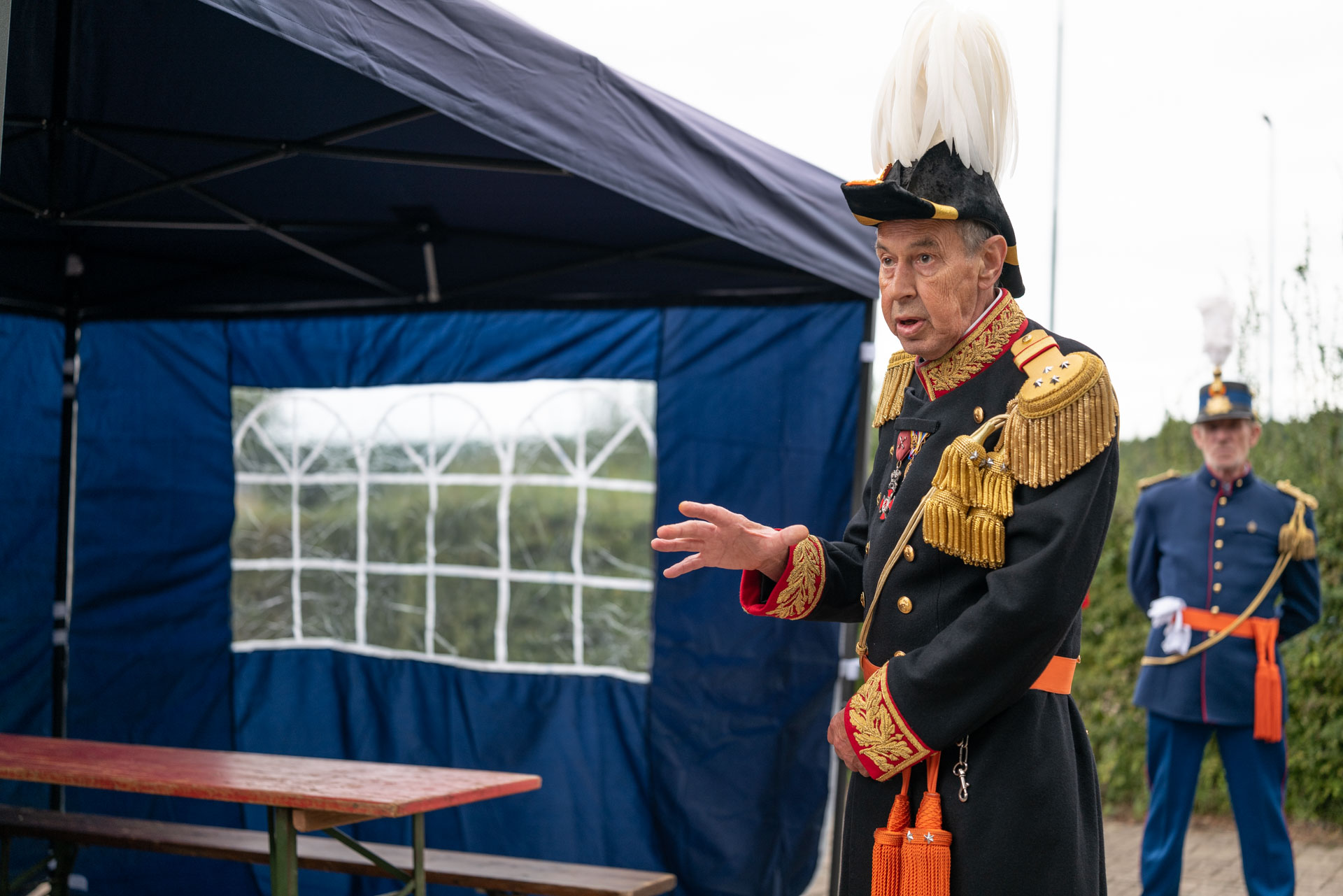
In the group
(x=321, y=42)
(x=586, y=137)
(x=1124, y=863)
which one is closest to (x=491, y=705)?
(x=586, y=137)

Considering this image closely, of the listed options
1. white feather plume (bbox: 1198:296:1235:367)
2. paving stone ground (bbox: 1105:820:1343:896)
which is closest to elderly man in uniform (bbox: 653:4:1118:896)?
white feather plume (bbox: 1198:296:1235:367)

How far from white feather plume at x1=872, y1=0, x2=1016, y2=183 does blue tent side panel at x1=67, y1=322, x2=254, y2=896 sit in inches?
143

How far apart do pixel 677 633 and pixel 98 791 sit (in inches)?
97.0

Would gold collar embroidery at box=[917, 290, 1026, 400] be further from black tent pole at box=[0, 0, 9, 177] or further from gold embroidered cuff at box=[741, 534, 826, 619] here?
black tent pole at box=[0, 0, 9, 177]

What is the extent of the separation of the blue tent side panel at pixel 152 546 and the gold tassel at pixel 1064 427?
3778 millimetres

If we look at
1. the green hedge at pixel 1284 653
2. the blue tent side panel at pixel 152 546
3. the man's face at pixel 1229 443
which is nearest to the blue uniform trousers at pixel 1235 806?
the man's face at pixel 1229 443

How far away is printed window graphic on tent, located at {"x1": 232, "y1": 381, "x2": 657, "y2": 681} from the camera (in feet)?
14.0

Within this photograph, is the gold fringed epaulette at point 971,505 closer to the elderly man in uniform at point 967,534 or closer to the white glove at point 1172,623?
the elderly man in uniform at point 967,534

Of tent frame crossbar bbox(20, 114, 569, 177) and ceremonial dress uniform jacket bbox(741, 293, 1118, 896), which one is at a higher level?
tent frame crossbar bbox(20, 114, 569, 177)

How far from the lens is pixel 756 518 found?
3.95 metres

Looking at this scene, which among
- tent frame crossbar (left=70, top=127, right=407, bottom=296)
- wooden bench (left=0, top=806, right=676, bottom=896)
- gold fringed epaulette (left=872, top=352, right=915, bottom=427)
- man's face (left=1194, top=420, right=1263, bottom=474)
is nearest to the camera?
gold fringed epaulette (left=872, top=352, right=915, bottom=427)

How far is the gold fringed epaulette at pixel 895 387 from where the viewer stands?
2.08 metres

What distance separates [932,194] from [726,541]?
0.64 metres

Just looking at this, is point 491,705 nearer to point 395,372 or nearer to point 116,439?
point 395,372
